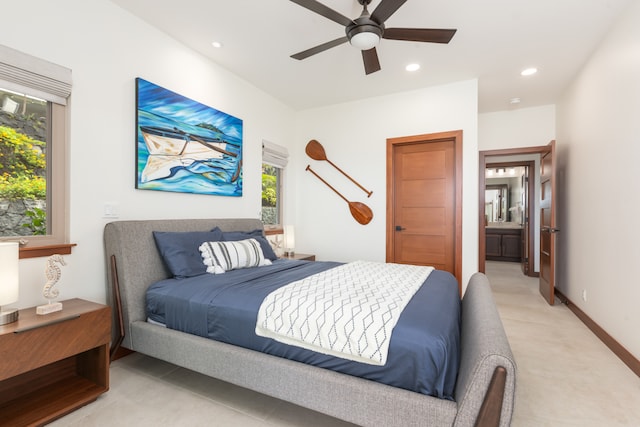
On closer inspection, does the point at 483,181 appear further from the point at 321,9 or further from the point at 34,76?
the point at 34,76

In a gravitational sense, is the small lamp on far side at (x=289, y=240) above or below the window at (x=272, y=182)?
below

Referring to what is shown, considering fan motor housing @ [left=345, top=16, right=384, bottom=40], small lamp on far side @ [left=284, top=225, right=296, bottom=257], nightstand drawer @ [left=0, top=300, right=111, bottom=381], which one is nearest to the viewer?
nightstand drawer @ [left=0, top=300, right=111, bottom=381]

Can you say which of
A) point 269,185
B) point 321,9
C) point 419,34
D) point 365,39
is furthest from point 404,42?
point 269,185

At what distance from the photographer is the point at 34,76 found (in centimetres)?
199

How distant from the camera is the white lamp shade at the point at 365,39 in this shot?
2.14m

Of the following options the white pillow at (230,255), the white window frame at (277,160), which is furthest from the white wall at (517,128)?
the white pillow at (230,255)

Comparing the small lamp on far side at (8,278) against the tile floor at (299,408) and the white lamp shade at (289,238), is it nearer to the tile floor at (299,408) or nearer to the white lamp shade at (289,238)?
the tile floor at (299,408)

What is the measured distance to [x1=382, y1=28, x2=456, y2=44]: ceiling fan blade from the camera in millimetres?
2127

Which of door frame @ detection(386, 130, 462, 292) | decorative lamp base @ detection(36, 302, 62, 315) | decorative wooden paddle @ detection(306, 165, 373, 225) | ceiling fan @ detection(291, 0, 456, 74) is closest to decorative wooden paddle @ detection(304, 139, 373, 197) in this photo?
decorative wooden paddle @ detection(306, 165, 373, 225)

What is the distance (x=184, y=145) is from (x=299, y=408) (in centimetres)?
243

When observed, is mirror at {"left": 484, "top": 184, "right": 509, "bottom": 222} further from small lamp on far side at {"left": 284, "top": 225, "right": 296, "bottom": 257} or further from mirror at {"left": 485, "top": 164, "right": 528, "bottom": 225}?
small lamp on far side at {"left": 284, "top": 225, "right": 296, "bottom": 257}

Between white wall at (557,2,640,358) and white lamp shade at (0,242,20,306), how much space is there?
3.94 m

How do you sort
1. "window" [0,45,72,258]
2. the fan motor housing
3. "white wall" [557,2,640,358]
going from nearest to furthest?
"window" [0,45,72,258] < the fan motor housing < "white wall" [557,2,640,358]

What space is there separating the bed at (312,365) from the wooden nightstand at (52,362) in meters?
0.25
